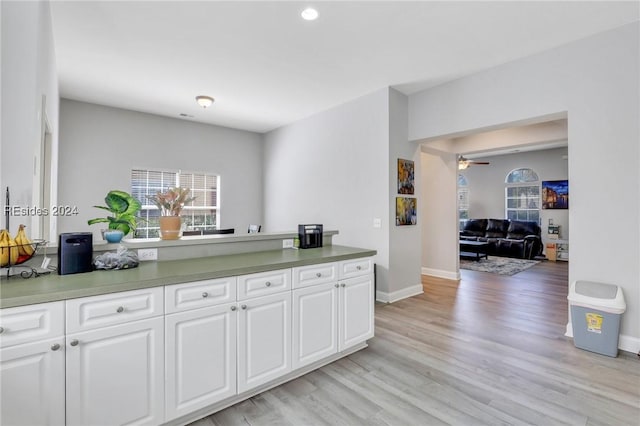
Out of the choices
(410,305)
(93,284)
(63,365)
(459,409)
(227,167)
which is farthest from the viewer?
(227,167)

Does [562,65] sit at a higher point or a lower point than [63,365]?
higher

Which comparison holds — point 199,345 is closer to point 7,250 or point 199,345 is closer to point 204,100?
point 7,250

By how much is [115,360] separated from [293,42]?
3.06 meters

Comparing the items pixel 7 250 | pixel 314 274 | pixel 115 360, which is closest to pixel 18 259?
pixel 7 250

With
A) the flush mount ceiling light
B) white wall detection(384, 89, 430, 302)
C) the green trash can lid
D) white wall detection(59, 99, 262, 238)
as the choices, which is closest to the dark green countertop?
white wall detection(384, 89, 430, 302)

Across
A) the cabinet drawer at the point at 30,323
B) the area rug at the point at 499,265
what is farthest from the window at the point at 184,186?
the area rug at the point at 499,265

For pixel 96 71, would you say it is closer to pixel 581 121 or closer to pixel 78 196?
pixel 78 196

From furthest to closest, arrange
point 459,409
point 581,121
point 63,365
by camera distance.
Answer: point 581,121 → point 459,409 → point 63,365

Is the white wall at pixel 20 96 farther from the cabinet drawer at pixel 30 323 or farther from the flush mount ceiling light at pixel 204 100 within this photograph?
the flush mount ceiling light at pixel 204 100

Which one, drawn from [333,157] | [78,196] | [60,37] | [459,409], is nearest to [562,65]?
[333,157]

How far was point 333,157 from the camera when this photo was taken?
5.21 meters

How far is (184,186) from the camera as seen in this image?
616 centimetres

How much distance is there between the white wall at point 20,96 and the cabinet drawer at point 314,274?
67.7 inches

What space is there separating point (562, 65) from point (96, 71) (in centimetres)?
534
